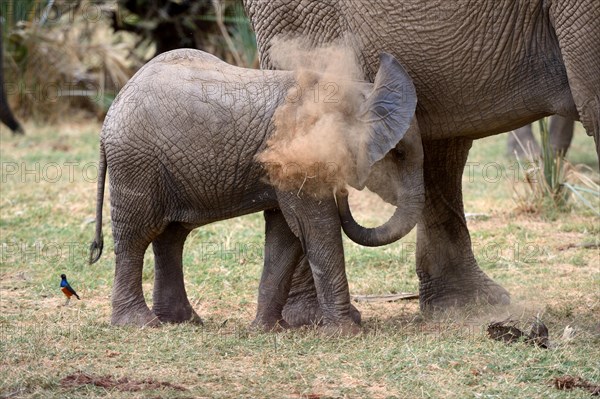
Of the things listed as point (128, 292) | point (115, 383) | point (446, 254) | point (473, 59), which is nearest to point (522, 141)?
point (446, 254)

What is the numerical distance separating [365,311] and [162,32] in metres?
8.52

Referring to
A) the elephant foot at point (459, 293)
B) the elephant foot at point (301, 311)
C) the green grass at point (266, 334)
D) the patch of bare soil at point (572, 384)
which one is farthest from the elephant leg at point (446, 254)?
the patch of bare soil at point (572, 384)

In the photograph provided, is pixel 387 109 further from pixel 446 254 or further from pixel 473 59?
pixel 446 254

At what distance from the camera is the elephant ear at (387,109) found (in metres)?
5.37

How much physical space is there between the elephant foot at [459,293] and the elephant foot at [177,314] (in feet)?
4.57

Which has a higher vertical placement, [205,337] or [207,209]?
[207,209]

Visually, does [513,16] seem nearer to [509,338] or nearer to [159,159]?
[509,338]

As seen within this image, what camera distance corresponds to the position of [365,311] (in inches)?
258

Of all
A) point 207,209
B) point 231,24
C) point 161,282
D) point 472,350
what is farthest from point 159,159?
point 231,24

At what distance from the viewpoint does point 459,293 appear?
6512 mm

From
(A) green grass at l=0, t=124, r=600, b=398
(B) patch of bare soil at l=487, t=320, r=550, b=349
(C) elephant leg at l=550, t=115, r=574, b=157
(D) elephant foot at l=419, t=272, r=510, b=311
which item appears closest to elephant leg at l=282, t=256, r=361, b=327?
(A) green grass at l=0, t=124, r=600, b=398

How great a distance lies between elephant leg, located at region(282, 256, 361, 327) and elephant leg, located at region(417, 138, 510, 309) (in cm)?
76

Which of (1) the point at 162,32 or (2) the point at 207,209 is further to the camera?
(1) the point at 162,32

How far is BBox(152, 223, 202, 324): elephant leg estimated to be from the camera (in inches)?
238
